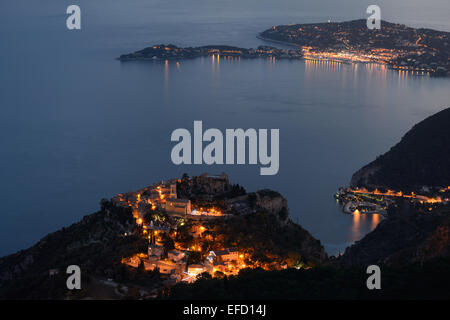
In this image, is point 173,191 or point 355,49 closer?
point 173,191

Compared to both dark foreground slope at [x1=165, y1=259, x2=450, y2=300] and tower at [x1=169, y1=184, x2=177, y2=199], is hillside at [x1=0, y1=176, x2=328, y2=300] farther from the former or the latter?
dark foreground slope at [x1=165, y1=259, x2=450, y2=300]

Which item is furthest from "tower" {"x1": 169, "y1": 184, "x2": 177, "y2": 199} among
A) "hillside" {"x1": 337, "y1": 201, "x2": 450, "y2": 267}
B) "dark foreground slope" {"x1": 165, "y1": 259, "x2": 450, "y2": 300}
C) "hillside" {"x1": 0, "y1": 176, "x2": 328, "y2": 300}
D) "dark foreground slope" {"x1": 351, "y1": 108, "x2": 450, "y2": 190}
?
"dark foreground slope" {"x1": 351, "y1": 108, "x2": 450, "y2": 190}

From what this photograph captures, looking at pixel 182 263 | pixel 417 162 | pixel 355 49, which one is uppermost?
pixel 355 49

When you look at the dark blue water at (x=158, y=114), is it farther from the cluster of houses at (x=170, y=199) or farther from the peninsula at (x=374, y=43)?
the cluster of houses at (x=170, y=199)

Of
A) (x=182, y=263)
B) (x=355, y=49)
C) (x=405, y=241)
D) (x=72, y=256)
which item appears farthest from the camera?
(x=355, y=49)

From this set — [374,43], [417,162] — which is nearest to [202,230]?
[417,162]

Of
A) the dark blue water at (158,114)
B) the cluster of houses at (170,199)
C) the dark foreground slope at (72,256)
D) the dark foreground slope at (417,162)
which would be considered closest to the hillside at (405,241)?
the dark blue water at (158,114)

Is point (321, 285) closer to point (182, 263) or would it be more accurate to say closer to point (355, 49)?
point (182, 263)
